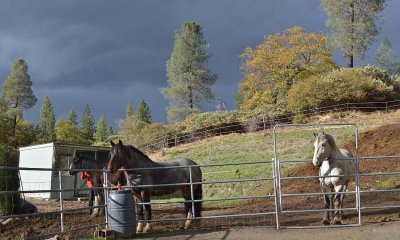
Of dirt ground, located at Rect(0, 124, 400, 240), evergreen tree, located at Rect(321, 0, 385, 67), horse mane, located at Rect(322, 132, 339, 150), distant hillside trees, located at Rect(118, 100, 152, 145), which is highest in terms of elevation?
evergreen tree, located at Rect(321, 0, 385, 67)

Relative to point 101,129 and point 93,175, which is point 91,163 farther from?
point 101,129

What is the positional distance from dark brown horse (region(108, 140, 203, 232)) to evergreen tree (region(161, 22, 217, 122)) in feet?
128

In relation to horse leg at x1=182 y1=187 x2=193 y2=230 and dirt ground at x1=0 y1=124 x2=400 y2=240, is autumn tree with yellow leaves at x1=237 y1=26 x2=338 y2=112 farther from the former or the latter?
horse leg at x1=182 y1=187 x2=193 y2=230

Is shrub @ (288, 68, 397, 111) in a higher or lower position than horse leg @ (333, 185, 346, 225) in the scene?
higher

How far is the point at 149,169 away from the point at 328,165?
159 inches

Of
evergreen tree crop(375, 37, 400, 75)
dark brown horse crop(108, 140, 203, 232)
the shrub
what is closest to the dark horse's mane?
dark brown horse crop(108, 140, 203, 232)

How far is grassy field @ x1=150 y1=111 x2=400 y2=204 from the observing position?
21297 mm

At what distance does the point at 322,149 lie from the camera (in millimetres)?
10000

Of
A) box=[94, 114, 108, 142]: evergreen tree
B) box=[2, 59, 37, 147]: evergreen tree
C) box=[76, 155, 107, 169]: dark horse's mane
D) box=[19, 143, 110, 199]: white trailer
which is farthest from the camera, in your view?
box=[94, 114, 108, 142]: evergreen tree

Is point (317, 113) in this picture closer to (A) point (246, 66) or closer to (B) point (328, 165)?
(A) point (246, 66)

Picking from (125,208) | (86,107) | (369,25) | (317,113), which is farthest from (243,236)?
(86,107)

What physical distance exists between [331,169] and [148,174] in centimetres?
414

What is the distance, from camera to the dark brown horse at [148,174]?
10.4 m

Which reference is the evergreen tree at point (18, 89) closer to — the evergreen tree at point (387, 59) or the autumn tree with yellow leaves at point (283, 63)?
the autumn tree with yellow leaves at point (283, 63)
